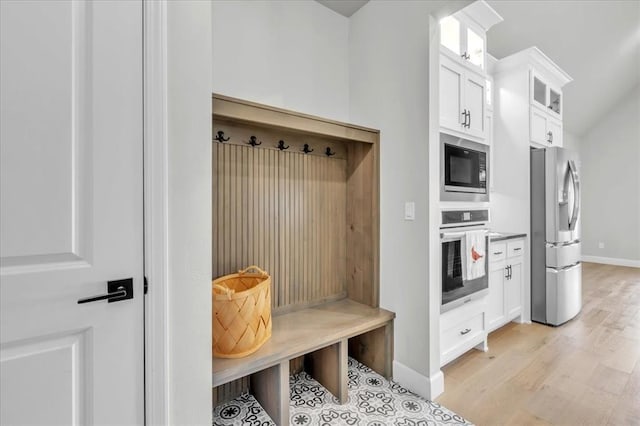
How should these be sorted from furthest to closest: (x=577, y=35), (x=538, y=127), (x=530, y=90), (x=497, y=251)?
(x=577, y=35), (x=538, y=127), (x=530, y=90), (x=497, y=251)

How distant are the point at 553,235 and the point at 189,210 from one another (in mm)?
3359

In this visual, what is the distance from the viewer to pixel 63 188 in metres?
0.97

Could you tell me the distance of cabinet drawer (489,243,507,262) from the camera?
266cm

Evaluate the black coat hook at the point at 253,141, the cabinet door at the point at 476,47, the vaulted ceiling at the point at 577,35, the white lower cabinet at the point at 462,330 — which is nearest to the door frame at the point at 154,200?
the black coat hook at the point at 253,141

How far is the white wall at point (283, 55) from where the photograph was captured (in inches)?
71.1

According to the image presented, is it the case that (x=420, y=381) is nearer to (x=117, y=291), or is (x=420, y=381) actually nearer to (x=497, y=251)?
(x=497, y=251)

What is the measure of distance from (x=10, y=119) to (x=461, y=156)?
7.51ft

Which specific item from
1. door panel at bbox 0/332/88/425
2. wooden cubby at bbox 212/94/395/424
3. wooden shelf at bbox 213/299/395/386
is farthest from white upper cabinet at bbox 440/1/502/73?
door panel at bbox 0/332/88/425

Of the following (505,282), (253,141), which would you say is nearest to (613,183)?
(505,282)

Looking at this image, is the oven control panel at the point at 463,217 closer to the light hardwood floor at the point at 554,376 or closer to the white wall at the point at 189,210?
the light hardwood floor at the point at 554,376

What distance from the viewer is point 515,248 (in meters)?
2.98

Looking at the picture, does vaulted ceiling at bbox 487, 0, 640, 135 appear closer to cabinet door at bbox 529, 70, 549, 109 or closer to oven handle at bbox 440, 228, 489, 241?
cabinet door at bbox 529, 70, 549, 109

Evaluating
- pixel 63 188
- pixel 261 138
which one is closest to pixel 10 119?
pixel 63 188

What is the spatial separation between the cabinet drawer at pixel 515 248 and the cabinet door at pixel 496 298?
0.66ft
